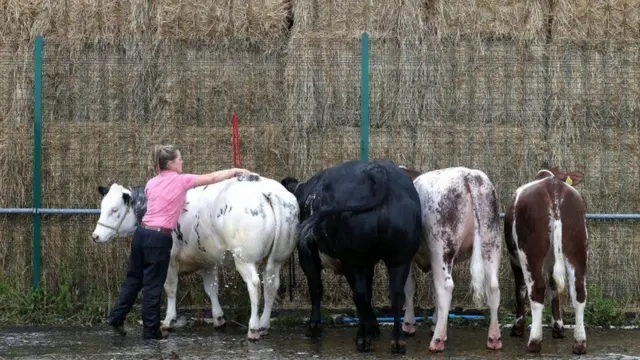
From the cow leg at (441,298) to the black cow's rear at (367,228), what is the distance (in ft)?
1.00

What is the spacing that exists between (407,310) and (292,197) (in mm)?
1687

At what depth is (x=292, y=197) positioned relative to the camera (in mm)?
11305

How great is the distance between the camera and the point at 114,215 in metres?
11.7

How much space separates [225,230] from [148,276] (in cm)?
89

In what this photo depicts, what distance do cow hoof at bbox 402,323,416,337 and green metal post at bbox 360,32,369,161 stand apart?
85.7 inches

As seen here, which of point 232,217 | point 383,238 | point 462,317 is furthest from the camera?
point 462,317

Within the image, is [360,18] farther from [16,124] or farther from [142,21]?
[16,124]

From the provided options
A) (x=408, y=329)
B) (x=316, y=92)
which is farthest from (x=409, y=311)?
(x=316, y=92)

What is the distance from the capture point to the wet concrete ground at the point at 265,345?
1019cm

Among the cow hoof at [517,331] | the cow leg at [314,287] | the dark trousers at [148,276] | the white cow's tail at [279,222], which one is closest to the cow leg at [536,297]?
the cow hoof at [517,331]

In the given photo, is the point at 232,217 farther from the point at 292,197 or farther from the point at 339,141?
the point at 339,141

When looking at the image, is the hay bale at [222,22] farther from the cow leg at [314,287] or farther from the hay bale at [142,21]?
the cow leg at [314,287]

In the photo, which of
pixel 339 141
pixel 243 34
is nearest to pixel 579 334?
pixel 339 141

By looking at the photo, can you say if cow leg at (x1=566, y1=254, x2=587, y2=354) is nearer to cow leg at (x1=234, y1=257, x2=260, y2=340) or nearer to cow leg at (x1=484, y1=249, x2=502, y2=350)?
cow leg at (x1=484, y1=249, x2=502, y2=350)
